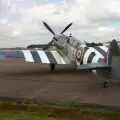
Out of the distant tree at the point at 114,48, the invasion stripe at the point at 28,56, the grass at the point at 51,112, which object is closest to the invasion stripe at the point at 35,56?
the invasion stripe at the point at 28,56

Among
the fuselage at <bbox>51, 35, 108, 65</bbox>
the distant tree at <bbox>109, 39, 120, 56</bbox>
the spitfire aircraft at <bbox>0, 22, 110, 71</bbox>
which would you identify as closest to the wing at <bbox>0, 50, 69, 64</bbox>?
the spitfire aircraft at <bbox>0, 22, 110, 71</bbox>

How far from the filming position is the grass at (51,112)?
22.9 feet

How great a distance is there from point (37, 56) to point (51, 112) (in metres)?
14.5

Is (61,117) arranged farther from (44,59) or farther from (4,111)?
(44,59)

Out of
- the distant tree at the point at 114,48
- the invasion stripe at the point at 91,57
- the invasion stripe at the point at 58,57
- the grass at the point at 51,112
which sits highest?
the distant tree at the point at 114,48

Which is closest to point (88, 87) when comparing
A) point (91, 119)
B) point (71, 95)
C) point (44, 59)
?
point (71, 95)

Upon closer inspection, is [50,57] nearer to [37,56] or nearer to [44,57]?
[44,57]

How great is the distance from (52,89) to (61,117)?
6081mm

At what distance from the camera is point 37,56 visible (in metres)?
21.9

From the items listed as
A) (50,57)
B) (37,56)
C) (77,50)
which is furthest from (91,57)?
(37,56)

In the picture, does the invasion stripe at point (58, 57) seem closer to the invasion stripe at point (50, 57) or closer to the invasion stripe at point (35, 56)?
the invasion stripe at point (50, 57)

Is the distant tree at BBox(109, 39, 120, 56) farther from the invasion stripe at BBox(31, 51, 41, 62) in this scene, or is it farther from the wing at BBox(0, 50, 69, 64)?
the invasion stripe at BBox(31, 51, 41, 62)

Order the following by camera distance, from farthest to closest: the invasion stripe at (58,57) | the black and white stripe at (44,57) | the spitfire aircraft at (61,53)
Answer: the invasion stripe at (58,57)
the black and white stripe at (44,57)
the spitfire aircraft at (61,53)

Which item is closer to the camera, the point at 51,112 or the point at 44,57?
the point at 51,112
